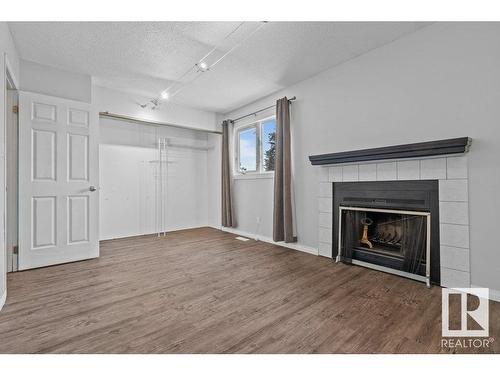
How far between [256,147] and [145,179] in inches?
92.7

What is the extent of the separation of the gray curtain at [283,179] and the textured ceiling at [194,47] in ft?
1.72

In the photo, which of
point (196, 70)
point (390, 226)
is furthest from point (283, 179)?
point (196, 70)

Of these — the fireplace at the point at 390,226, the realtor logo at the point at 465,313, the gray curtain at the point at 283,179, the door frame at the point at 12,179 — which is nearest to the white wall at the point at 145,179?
the door frame at the point at 12,179

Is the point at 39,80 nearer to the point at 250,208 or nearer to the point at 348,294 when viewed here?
the point at 250,208

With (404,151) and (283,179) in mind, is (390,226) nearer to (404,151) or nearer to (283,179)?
(404,151)

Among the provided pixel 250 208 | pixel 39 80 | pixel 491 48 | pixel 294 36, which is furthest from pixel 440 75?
pixel 39 80

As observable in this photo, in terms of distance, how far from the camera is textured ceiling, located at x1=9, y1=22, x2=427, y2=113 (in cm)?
240

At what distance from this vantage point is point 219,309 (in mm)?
1902

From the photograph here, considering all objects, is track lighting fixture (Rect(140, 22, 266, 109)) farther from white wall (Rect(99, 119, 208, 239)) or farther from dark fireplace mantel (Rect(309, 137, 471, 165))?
dark fireplace mantel (Rect(309, 137, 471, 165))

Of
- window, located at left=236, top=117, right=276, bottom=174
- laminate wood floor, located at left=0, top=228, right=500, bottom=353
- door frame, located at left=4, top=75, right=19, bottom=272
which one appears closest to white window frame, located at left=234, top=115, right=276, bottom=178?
window, located at left=236, top=117, right=276, bottom=174

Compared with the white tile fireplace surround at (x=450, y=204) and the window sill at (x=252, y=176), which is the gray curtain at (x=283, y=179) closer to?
the window sill at (x=252, y=176)

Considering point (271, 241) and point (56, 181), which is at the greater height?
point (56, 181)

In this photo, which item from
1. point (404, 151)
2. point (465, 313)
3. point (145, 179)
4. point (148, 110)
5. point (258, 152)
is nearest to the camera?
point (465, 313)

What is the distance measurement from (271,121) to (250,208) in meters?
1.69
